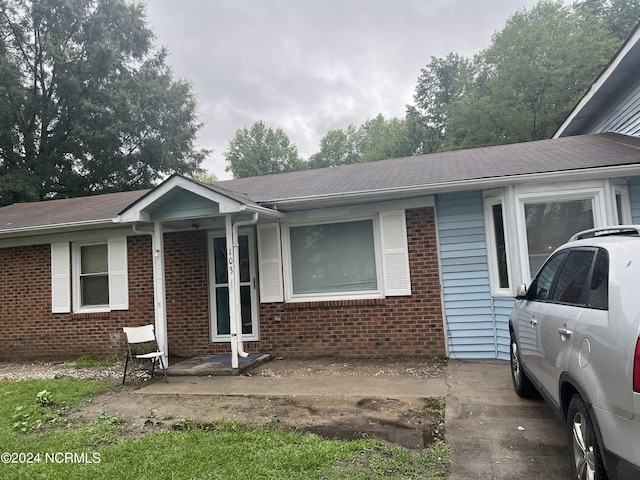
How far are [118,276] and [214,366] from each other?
310 cm

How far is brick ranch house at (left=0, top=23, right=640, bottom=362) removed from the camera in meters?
6.36

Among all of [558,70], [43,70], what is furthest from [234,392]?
[43,70]

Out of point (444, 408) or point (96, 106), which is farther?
point (96, 106)

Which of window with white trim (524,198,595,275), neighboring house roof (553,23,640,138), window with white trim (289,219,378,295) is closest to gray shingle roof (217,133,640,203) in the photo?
neighboring house roof (553,23,640,138)

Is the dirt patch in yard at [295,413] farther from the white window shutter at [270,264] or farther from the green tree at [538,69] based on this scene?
the green tree at [538,69]

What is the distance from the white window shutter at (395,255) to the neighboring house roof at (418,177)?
41cm

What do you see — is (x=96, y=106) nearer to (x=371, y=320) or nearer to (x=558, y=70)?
(x=371, y=320)

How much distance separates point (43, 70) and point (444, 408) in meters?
27.6

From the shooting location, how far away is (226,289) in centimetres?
811

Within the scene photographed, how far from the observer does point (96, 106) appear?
2225 centimetres

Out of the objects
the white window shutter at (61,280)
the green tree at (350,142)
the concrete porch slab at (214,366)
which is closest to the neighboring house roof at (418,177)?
the white window shutter at (61,280)

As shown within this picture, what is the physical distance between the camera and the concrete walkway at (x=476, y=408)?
317 centimetres

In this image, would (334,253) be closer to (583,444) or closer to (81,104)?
(583,444)

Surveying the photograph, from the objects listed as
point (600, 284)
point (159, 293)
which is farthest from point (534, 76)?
point (600, 284)
